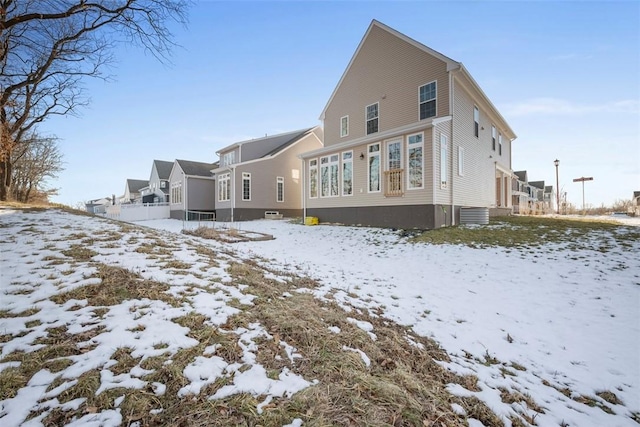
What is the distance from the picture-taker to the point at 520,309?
4.53 m

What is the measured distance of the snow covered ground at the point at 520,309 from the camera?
271 cm

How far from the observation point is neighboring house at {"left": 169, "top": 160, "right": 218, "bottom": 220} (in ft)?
73.2

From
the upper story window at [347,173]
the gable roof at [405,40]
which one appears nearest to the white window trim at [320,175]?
the upper story window at [347,173]

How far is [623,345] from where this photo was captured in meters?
3.54

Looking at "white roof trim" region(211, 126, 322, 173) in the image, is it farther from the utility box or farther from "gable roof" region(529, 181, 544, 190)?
"gable roof" region(529, 181, 544, 190)

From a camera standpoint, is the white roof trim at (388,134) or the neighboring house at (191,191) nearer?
the white roof trim at (388,134)

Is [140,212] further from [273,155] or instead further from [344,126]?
[344,126]

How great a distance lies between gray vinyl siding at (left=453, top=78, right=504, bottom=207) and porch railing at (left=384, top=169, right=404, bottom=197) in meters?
2.37

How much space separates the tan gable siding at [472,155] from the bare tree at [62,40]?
11.1 meters

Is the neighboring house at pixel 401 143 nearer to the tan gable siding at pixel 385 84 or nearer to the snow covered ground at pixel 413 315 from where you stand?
the tan gable siding at pixel 385 84

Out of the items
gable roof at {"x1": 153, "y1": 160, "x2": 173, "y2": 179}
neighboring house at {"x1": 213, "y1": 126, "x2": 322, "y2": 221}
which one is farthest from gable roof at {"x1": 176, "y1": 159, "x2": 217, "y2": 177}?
gable roof at {"x1": 153, "y1": 160, "x2": 173, "y2": 179}

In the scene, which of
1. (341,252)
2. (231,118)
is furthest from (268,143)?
(341,252)

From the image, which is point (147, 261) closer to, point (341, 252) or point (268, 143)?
point (341, 252)

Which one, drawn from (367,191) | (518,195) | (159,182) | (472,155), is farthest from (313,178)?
(518,195)
